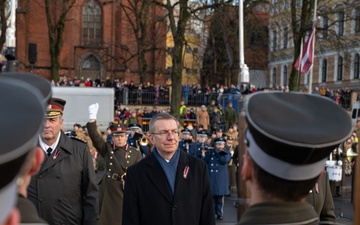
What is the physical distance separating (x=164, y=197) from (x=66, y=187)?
3.11 feet

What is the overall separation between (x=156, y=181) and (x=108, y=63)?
45.1 meters

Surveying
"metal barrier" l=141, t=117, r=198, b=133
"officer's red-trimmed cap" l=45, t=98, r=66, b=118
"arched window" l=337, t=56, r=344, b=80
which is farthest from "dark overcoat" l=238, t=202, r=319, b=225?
"arched window" l=337, t=56, r=344, b=80

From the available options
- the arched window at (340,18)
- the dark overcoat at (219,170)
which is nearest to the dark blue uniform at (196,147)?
the dark overcoat at (219,170)

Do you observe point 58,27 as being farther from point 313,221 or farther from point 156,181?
point 313,221

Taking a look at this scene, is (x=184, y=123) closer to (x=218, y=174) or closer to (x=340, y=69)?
(x=218, y=174)

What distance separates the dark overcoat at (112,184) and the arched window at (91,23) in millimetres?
43062

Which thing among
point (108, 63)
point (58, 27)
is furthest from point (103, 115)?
point (108, 63)

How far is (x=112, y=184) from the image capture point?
8008 millimetres

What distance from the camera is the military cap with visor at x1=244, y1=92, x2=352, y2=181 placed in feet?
7.98

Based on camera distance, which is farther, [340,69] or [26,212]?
[340,69]

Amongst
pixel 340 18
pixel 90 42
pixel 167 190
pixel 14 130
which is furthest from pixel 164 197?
pixel 90 42

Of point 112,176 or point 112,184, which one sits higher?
point 112,176

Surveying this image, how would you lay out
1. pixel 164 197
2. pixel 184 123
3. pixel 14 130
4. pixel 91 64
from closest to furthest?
1. pixel 14 130
2. pixel 164 197
3. pixel 184 123
4. pixel 91 64

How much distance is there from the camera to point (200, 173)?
560 centimetres
